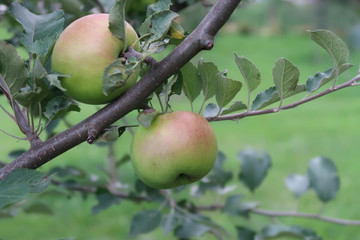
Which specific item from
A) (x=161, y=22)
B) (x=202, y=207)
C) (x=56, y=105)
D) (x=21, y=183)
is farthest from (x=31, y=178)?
(x=202, y=207)

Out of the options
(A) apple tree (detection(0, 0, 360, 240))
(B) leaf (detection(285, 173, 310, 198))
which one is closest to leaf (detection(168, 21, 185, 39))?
(A) apple tree (detection(0, 0, 360, 240))

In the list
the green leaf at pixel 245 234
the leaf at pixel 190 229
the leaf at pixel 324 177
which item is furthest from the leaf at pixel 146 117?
the leaf at pixel 324 177

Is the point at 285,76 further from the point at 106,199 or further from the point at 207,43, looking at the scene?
the point at 106,199

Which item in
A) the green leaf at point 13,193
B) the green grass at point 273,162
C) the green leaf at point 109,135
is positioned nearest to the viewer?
the green leaf at point 13,193

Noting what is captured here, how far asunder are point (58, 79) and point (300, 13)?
12.0m

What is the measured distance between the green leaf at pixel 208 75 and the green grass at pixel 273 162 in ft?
0.25

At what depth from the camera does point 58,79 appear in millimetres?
670

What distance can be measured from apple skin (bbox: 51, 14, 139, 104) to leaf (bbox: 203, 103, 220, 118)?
0.17m

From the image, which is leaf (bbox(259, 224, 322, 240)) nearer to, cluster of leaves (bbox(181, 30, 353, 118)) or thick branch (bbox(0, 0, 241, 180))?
cluster of leaves (bbox(181, 30, 353, 118))

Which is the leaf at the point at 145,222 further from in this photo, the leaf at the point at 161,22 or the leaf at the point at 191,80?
the leaf at the point at 161,22

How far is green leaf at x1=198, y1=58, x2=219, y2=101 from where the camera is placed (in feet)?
2.47

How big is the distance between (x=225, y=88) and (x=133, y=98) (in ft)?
0.54

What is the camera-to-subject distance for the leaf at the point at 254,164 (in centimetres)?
143

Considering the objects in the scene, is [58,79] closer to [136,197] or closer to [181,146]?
[181,146]
